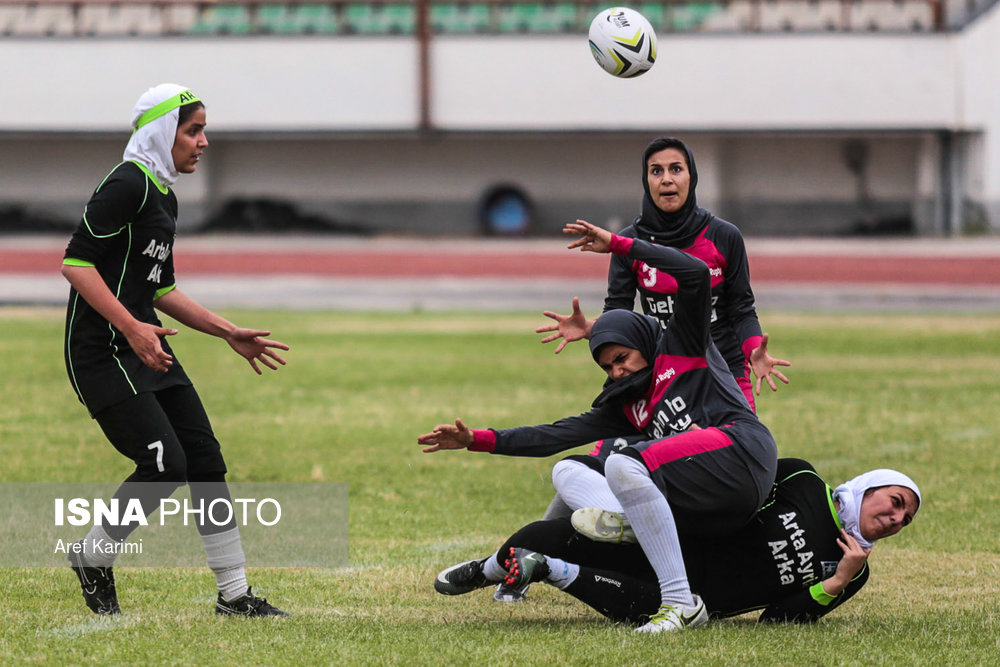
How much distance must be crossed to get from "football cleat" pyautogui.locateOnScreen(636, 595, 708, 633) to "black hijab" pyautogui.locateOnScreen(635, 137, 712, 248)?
1.83 meters

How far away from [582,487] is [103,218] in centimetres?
229

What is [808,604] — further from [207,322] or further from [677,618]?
[207,322]

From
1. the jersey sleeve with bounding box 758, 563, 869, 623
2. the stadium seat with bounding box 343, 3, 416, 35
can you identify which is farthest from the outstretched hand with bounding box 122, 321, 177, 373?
the stadium seat with bounding box 343, 3, 416, 35

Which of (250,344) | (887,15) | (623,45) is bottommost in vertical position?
(250,344)

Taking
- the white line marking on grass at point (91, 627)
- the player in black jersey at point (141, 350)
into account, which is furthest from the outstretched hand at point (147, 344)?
the white line marking on grass at point (91, 627)

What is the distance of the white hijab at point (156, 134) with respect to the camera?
5.79 metres

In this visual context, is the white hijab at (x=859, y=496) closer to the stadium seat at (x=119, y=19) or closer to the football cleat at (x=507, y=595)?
the football cleat at (x=507, y=595)

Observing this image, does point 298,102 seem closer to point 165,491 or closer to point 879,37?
point 879,37

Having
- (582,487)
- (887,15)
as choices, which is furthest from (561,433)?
(887,15)

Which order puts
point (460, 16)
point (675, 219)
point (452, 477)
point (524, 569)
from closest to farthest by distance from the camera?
point (524, 569), point (675, 219), point (452, 477), point (460, 16)

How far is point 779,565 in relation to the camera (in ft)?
18.8

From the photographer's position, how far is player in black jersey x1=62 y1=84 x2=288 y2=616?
5617 mm

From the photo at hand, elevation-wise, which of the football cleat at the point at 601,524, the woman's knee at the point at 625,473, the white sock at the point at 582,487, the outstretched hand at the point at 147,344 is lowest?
the football cleat at the point at 601,524

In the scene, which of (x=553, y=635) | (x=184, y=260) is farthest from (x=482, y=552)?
(x=184, y=260)
